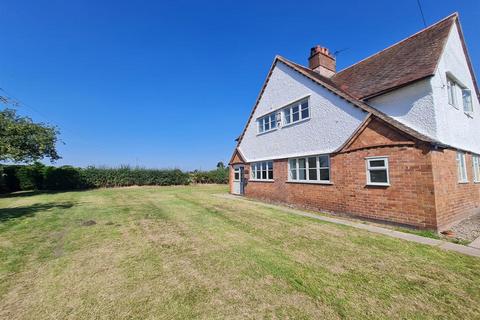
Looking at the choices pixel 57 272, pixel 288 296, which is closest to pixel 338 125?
pixel 288 296

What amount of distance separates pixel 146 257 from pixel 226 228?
313 cm

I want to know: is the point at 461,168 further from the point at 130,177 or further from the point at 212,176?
the point at 130,177

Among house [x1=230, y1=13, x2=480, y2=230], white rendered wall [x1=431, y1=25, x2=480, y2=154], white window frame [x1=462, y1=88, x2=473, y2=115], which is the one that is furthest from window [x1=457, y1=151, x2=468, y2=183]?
white window frame [x1=462, y1=88, x2=473, y2=115]

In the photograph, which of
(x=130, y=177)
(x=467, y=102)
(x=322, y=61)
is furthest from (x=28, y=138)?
(x=467, y=102)

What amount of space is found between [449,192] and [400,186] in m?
2.07

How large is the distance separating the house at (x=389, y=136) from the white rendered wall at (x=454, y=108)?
0.05 meters

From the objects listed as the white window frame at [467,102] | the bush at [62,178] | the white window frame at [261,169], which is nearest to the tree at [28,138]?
the bush at [62,178]

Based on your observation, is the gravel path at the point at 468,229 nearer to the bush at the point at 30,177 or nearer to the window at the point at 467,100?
the window at the point at 467,100

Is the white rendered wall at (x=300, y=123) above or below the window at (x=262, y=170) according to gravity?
above

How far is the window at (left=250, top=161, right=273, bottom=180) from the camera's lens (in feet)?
50.2

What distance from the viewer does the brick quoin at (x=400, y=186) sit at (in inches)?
288

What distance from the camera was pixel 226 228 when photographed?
7.74 m

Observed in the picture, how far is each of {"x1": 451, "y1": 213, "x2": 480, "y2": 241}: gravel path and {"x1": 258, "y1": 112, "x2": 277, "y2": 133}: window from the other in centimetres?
1014

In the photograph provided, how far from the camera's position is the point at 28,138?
19984 mm
